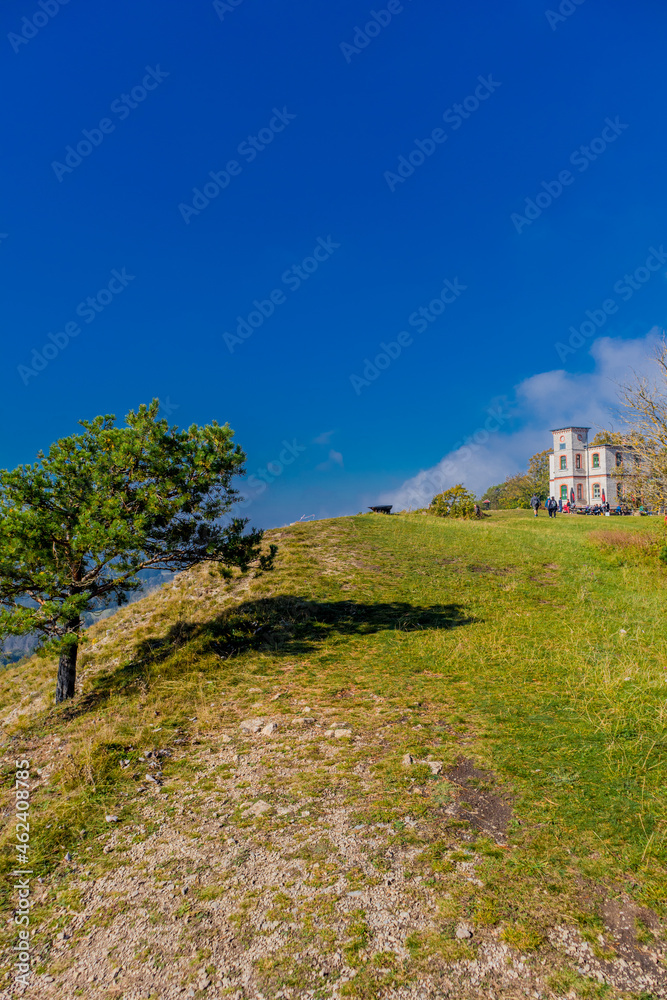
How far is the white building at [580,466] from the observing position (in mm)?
76125

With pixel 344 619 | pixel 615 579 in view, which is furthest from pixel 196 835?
pixel 615 579

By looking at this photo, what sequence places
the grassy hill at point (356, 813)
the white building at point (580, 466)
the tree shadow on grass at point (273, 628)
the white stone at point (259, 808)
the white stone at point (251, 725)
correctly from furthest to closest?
the white building at point (580, 466)
the tree shadow on grass at point (273, 628)
the white stone at point (251, 725)
the white stone at point (259, 808)
the grassy hill at point (356, 813)

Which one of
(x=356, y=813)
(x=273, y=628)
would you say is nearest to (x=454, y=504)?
(x=273, y=628)

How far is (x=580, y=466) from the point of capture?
79.0 m

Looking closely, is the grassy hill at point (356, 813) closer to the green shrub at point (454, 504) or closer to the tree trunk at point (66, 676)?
the tree trunk at point (66, 676)

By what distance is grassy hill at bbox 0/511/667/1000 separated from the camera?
4012 mm

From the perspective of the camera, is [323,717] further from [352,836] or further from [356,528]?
[356,528]

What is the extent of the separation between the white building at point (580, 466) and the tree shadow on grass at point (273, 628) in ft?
229

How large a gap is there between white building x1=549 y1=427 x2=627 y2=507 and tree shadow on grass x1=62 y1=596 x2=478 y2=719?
69.9 meters

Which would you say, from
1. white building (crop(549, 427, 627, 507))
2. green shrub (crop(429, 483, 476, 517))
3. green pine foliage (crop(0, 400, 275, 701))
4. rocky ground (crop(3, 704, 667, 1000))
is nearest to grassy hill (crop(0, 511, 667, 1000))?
rocky ground (crop(3, 704, 667, 1000))

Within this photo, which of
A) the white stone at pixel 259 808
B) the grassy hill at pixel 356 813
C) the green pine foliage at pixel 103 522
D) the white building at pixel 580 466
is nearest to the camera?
the grassy hill at pixel 356 813

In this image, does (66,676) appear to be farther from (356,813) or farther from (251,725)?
(356,813)

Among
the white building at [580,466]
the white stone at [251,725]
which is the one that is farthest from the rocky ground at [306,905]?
the white building at [580,466]

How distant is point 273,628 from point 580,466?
77.9 meters
